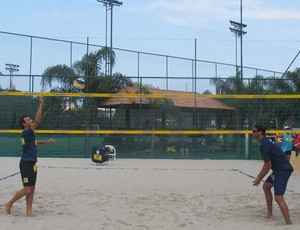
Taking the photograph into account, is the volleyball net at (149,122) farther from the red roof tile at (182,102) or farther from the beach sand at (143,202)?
the beach sand at (143,202)

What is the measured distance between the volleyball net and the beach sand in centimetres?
640

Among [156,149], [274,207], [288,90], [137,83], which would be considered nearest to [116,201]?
[274,207]

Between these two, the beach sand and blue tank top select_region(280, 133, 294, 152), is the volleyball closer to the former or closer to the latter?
the beach sand

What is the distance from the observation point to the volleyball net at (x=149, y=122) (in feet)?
55.4

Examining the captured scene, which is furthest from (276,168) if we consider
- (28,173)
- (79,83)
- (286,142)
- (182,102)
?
(79,83)

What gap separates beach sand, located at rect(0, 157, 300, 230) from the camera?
521 cm

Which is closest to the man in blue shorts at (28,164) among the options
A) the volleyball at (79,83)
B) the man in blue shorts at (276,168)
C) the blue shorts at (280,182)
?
the man in blue shorts at (276,168)

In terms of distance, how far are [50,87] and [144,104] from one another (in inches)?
153

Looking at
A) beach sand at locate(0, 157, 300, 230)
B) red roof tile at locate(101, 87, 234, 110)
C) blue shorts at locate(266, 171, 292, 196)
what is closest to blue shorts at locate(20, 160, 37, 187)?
beach sand at locate(0, 157, 300, 230)

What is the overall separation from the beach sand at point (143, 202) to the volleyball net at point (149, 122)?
640cm

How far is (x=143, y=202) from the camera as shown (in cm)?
666

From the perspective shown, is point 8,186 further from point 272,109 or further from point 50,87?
point 272,109

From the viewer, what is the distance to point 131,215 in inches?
224

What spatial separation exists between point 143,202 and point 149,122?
10.5 m
